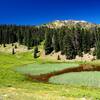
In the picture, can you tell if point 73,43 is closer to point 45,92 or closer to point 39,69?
point 39,69

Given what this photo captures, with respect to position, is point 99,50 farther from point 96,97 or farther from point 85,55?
point 96,97

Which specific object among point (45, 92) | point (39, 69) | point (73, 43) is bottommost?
point (45, 92)

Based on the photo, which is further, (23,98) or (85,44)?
(85,44)

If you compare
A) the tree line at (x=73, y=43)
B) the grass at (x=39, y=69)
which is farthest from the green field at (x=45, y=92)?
the tree line at (x=73, y=43)

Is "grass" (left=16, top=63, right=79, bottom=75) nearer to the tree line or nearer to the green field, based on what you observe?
the green field

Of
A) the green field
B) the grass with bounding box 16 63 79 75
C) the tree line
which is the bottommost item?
the green field

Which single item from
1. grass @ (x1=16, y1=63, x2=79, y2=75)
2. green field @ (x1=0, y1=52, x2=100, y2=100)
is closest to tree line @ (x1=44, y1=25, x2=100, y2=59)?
grass @ (x1=16, y1=63, x2=79, y2=75)

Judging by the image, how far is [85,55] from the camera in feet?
566

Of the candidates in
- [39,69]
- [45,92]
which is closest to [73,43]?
[39,69]

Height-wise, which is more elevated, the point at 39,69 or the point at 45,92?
the point at 39,69

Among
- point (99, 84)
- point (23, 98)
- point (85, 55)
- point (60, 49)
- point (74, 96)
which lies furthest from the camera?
point (60, 49)

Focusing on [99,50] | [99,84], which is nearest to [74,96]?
[99,84]

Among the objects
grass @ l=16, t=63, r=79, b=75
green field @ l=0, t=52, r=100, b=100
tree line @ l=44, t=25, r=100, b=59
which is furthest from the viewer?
tree line @ l=44, t=25, r=100, b=59

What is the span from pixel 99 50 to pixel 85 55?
61.5 feet
